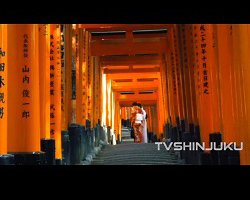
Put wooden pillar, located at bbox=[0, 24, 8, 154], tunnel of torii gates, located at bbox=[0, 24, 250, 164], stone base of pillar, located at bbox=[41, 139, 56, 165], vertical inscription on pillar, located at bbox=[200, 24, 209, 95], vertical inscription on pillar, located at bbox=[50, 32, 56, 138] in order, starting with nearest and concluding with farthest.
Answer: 1. wooden pillar, located at bbox=[0, 24, 8, 154]
2. tunnel of torii gates, located at bbox=[0, 24, 250, 164]
3. stone base of pillar, located at bbox=[41, 139, 56, 165]
4. vertical inscription on pillar, located at bbox=[50, 32, 56, 138]
5. vertical inscription on pillar, located at bbox=[200, 24, 209, 95]

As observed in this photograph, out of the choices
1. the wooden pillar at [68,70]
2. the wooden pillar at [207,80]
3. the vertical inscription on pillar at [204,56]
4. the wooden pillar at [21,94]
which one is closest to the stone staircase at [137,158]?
the wooden pillar at [68,70]

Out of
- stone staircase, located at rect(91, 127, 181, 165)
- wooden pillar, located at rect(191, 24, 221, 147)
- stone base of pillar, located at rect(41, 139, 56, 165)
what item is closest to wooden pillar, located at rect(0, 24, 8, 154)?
stone base of pillar, located at rect(41, 139, 56, 165)

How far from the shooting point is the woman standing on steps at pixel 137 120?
14.8 m

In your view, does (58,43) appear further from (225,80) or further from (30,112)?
(225,80)

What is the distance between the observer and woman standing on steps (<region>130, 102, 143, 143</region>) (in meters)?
14.8

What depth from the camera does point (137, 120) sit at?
15.1 meters

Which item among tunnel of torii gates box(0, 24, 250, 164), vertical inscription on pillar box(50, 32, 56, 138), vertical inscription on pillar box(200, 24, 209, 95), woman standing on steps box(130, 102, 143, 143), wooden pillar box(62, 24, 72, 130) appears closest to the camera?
tunnel of torii gates box(0, 24, 250, 164)

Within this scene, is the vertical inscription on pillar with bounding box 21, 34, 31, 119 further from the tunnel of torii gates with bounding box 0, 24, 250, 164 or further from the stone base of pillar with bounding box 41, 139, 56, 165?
the stone base of pillar with bounding box 41, 139, 56, 165

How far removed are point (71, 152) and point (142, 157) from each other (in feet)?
5.87

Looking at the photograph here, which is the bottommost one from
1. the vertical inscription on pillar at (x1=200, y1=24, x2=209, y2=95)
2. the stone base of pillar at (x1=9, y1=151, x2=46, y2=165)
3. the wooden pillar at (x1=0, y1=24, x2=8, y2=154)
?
the stone base of pillar at (x1=9, y1=151, x2=46, y2=165)

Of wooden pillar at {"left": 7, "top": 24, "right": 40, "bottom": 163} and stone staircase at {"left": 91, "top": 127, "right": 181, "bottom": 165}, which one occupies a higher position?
wooden pillar at {"left": 7, "top": 24, "right": 40, "bottom": 163}

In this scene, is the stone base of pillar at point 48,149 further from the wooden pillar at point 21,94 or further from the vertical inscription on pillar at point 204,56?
the vertical inscription on pillar at point 204,56

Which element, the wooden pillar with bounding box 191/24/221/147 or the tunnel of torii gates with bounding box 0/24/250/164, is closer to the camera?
the tunnel of torii gates with bounding box 0/24/250/164

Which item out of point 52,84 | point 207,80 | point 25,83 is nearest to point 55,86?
point 52,84
